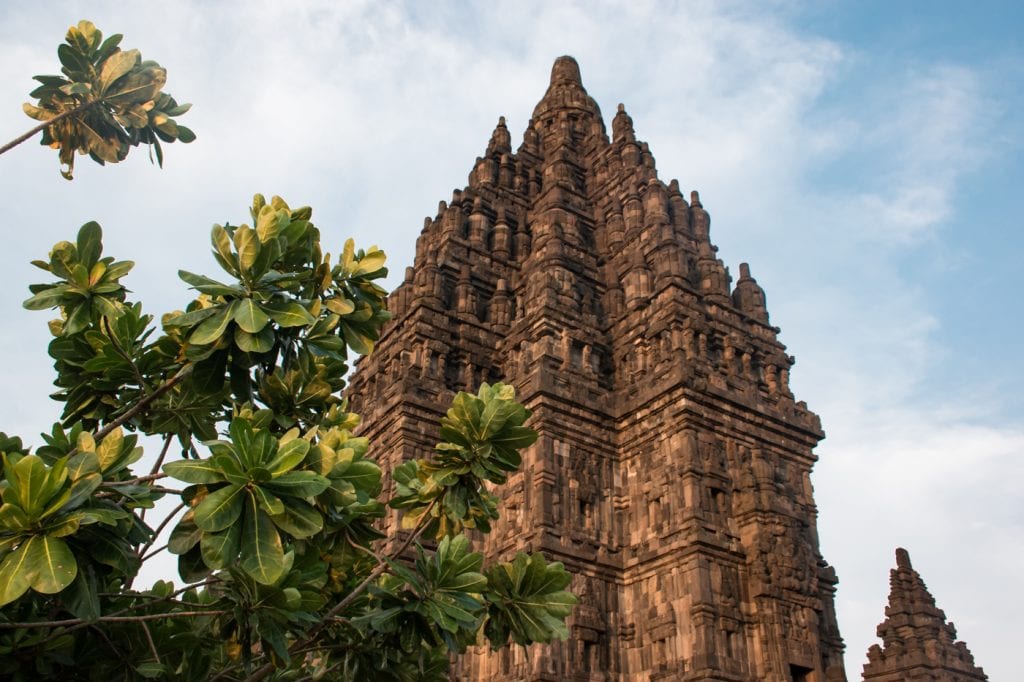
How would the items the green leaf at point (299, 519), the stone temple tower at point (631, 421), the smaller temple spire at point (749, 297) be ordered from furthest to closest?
the smaller temple spire at point (749, 297) → the stone temple tower at point (631, 421) → the green leaf at point (299, 519)

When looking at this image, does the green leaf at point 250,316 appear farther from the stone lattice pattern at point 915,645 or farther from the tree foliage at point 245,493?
the stone lattice pattern at point 915,645

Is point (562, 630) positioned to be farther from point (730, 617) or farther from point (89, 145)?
point (730, 617)

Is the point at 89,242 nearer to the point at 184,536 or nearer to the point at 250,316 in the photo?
the point at 250,316

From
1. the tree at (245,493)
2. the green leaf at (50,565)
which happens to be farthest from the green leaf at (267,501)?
the green leaf at (50,565)

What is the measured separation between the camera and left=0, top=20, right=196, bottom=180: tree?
9203 millimetres

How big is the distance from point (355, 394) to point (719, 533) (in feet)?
46.4

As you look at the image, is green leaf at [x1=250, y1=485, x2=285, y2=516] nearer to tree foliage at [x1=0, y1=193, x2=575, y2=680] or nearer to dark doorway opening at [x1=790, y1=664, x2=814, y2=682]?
tree foliage at [x1=0, y1=193, x2=575, y2=680]

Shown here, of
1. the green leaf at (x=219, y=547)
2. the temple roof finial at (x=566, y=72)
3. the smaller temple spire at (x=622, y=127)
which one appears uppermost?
the temple roof finial at (x=566, y=72)

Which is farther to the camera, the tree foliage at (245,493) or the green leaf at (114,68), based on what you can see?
the green leaf at (114,68)

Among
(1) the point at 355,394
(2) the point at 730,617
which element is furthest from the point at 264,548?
(1) the point at 355,394

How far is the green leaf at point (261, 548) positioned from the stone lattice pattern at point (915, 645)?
29427mm

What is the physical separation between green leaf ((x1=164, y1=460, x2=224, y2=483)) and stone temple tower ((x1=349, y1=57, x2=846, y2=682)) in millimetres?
15051

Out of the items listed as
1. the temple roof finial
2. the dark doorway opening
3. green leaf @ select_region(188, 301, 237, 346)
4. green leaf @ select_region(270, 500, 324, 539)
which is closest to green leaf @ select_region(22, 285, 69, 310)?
green leaf @ select_region(188, 301, 237, 346)

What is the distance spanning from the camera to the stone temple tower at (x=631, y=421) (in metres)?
21.3
